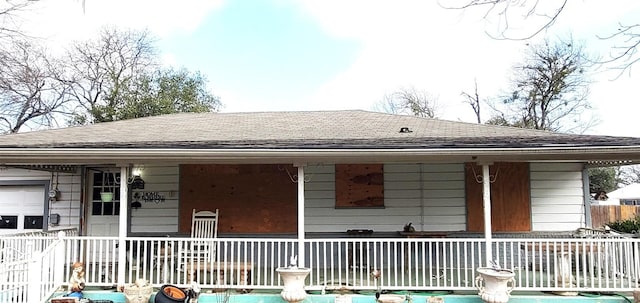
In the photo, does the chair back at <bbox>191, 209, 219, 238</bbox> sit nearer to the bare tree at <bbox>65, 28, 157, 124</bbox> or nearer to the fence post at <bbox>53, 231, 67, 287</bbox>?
the fence post at <bbox>53, 231, 67, 287</bbox>

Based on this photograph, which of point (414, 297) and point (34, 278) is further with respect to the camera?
point (414, 297)

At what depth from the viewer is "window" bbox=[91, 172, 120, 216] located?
9.62 meters

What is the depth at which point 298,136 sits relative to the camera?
755cm

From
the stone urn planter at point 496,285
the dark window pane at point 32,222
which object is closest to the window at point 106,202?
the dark window pane at point 32,222

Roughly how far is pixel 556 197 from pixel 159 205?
292 inches

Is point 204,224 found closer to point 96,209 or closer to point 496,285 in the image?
point 96,209

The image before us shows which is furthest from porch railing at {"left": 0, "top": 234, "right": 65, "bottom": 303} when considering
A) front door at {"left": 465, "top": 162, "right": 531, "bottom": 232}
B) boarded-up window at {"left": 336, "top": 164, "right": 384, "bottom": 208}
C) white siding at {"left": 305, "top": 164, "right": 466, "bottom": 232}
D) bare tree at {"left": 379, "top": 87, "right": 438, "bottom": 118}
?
bare tree at {"left": 379, "top": 87, "right": 438, "bottom": 118}

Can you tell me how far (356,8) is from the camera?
5.65 metres

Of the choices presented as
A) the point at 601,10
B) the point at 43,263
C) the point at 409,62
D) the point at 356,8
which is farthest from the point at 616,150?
the point at 409,62

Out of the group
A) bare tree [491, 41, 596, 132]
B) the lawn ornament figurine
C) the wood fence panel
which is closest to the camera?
the lawn ornament figurine

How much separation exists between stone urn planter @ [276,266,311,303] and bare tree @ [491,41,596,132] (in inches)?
931

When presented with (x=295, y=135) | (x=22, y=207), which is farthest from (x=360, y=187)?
(x=22, y=207)

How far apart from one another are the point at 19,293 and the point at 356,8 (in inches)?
224

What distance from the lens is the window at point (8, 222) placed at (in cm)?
988
